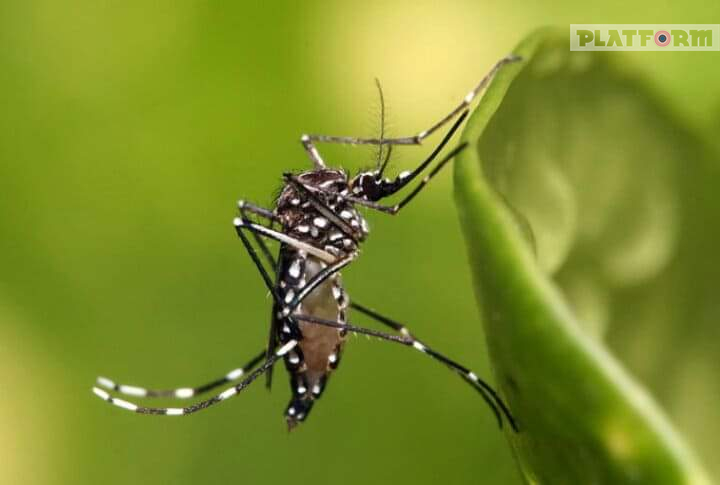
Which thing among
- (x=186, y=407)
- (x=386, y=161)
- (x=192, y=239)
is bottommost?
(x=186, y=407)

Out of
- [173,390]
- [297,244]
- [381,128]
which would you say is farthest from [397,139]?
[173,390]

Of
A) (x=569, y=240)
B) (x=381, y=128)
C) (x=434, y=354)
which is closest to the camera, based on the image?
(x=569, y=240)

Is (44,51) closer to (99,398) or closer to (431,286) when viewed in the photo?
(99,398)

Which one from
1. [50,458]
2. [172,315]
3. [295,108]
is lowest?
[50,458]

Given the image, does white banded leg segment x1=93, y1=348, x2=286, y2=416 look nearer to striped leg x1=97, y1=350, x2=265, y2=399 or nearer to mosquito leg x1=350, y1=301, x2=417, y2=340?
striped leg x1=97, y1=350, x2=265, y2=399

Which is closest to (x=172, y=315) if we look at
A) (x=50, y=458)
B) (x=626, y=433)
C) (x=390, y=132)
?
(x=50, y=458)

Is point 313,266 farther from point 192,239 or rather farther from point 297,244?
point 192,239

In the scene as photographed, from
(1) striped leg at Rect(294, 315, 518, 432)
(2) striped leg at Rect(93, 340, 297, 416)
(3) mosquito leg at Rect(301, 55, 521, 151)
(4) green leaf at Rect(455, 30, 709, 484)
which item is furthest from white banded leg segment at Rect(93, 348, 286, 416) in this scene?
(4) green leaf at Rect(455, 30, 709, 484)
